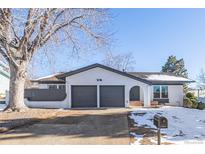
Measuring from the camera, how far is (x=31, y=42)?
1762 centimetres

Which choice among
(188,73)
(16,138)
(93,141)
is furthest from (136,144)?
(188,73)

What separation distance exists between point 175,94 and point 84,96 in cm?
833

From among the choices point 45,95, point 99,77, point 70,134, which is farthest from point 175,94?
point 70,134

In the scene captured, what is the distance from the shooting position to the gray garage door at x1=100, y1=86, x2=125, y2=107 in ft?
72.4

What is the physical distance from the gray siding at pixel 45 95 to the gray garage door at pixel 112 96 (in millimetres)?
3238

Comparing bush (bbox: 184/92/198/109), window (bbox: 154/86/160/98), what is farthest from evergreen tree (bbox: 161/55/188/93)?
bush (bbox: 184/92/198/109)

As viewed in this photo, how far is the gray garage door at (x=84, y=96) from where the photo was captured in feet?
72.2

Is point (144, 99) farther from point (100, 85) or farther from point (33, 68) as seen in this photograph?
point (33, 68)

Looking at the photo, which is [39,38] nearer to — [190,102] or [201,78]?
[190,102]

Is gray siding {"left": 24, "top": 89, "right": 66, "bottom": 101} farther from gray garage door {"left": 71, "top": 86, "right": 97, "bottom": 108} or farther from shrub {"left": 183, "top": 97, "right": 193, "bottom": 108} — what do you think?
shrub {"left": 183, "top": 97, "right": 193, "bottom": 108}

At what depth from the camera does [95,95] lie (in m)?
22.1

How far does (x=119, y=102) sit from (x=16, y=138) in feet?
44.2

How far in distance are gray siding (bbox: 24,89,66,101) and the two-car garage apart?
4.27 feet

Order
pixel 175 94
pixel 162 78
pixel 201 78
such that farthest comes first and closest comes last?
pixel 201 78 < pixel 162 78 < pixel 175 94
